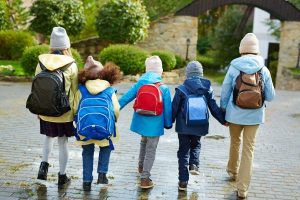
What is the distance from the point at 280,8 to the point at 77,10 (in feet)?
29.0

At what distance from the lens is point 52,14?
16.3 metres

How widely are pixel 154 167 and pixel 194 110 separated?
1.43 m

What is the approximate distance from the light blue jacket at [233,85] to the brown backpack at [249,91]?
62 mm

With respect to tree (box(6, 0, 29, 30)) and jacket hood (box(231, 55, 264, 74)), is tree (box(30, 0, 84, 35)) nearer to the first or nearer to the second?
tree (box(6, 0, 29, 30))

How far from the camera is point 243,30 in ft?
89.6

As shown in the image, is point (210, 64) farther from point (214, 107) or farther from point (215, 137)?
point (214, 107)

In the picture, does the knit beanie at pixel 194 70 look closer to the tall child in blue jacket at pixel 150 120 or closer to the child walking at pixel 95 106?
the tall child in blue jacket at pixel 150 120

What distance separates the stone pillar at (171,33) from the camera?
19297 mm

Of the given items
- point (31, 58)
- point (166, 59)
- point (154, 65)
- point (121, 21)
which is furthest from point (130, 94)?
point (121, 21)

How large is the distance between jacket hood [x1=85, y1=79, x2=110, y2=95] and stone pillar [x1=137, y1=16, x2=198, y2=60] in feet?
48.8

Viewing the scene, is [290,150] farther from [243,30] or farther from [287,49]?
[243,30]

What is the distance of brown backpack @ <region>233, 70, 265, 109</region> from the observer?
4.54 m

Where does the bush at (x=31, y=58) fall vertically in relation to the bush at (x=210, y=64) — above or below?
above

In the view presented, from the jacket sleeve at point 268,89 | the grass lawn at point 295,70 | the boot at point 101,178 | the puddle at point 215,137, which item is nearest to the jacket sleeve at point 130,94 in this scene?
the boot at point 101,178
